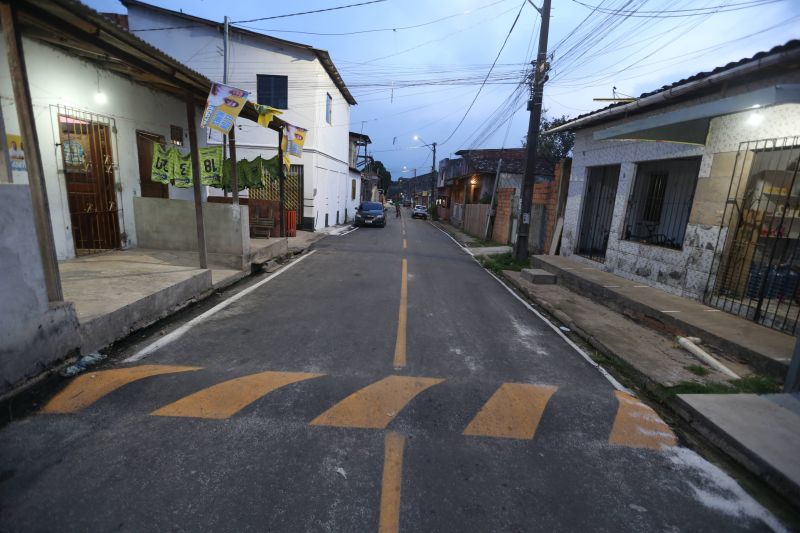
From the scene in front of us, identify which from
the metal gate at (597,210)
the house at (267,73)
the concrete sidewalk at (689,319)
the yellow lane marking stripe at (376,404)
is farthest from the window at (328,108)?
the yellow lane marking stripe at (376,404)

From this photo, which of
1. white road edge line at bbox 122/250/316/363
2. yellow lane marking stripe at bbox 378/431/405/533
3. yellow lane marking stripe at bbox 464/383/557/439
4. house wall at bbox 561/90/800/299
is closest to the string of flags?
white road edge line at bbox 122/250/316/363

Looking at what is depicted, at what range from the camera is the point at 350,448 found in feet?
9.96

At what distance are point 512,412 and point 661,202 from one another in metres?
9.63

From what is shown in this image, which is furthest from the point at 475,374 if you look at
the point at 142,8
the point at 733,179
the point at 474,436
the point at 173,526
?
the point at 142,8

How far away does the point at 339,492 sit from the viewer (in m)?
Answer: 2.59

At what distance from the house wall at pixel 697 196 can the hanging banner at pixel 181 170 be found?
1079cm

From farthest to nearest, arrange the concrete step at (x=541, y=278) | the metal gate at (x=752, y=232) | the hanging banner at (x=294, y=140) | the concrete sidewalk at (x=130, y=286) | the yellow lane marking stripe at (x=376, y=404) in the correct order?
the hanging banner at (x=294, y=140), the concrete step at (x=541, y=278), the metal gate at (x=752, y=232), the concrete sidewalk at (x=130, y=286), the yellow lane marking stripe at (x=376, y=404)

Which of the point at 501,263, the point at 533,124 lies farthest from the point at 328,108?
the point at 501,263

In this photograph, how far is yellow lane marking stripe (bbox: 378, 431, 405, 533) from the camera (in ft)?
7.79

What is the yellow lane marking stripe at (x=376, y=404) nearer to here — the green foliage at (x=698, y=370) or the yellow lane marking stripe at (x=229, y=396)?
the yellow lane marking stripe at (x=229, y=396)

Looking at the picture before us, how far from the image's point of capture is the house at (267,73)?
1852 cm

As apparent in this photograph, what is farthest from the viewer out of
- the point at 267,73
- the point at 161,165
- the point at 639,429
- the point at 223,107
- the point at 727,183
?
the point at 267,73

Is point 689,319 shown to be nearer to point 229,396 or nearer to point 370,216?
point 229,396

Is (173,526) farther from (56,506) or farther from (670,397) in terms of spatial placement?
(670,397)
